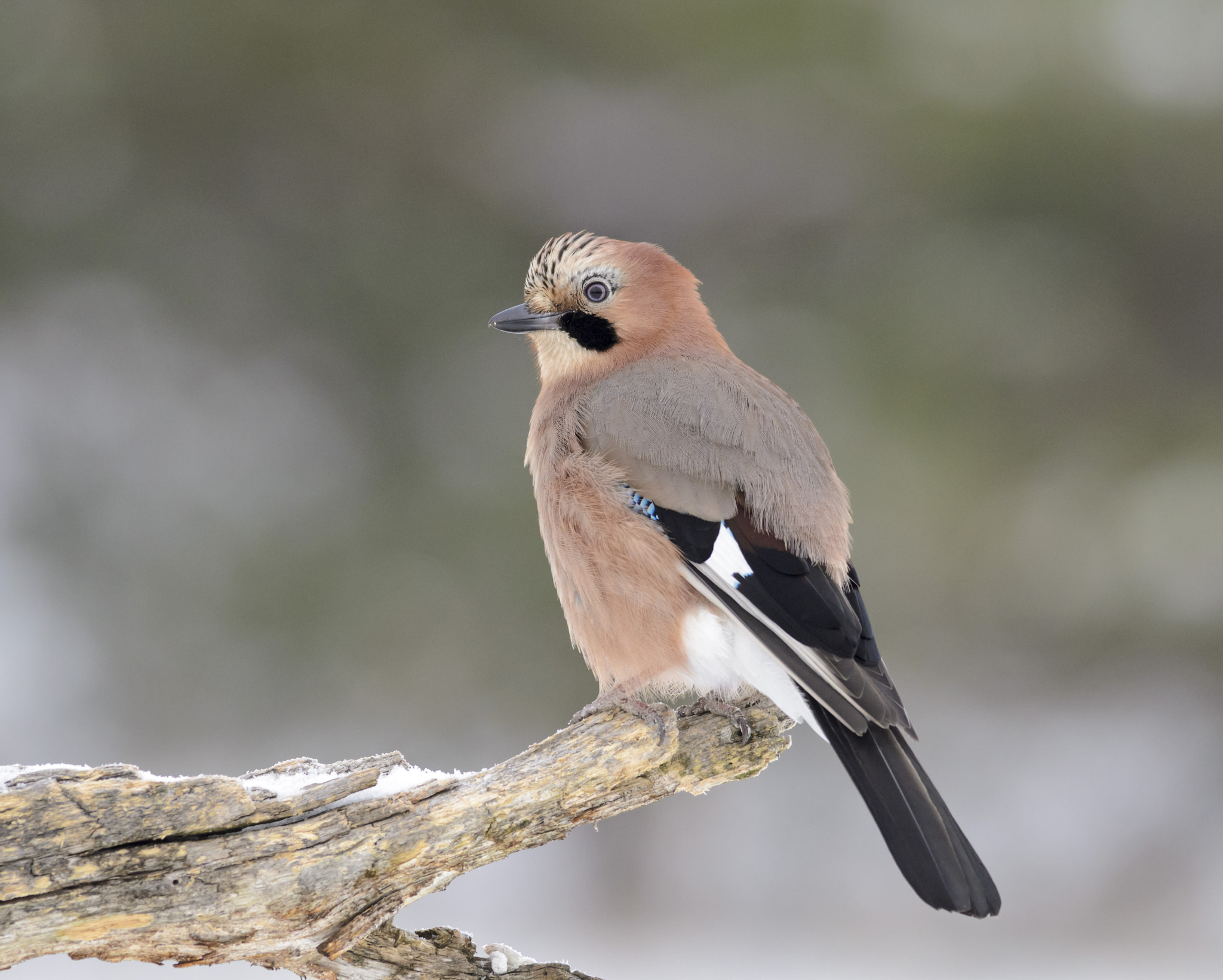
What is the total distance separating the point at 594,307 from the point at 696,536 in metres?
0.86

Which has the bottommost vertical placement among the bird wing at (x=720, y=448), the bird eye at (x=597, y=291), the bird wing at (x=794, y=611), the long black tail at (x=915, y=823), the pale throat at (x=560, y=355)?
the long black tail at (x=915, y=823)

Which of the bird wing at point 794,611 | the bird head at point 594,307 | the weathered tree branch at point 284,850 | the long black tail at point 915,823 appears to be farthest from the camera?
the bird head at point 594,307

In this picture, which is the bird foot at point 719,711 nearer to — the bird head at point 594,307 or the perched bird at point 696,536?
the perched bird at point 696,536

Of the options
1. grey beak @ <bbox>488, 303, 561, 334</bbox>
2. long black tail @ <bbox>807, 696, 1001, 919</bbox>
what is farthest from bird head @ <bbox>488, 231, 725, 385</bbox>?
long black tail @ <bbox>807, 696, 1001, 919</bbox>

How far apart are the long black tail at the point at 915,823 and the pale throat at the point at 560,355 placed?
1229mm

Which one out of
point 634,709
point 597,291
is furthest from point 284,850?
point 597,291

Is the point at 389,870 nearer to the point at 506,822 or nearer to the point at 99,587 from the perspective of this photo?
the point at 506,822

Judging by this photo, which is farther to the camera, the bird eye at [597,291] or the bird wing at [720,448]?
the bird eye at [597,291]

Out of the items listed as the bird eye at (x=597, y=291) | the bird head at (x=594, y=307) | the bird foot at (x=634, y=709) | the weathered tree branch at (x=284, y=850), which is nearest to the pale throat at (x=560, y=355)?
the bird head at (x=594, y=307)

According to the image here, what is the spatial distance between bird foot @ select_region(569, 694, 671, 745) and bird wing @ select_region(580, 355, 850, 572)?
450mm

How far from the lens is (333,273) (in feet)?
18.3

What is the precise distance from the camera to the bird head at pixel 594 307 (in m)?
3.09

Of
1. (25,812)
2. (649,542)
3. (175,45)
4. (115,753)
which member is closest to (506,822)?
(649,542)

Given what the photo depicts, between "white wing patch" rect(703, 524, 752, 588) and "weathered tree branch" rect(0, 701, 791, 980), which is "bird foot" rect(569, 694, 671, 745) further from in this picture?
"white wing patch" rect(703, 524, 752, 588)
